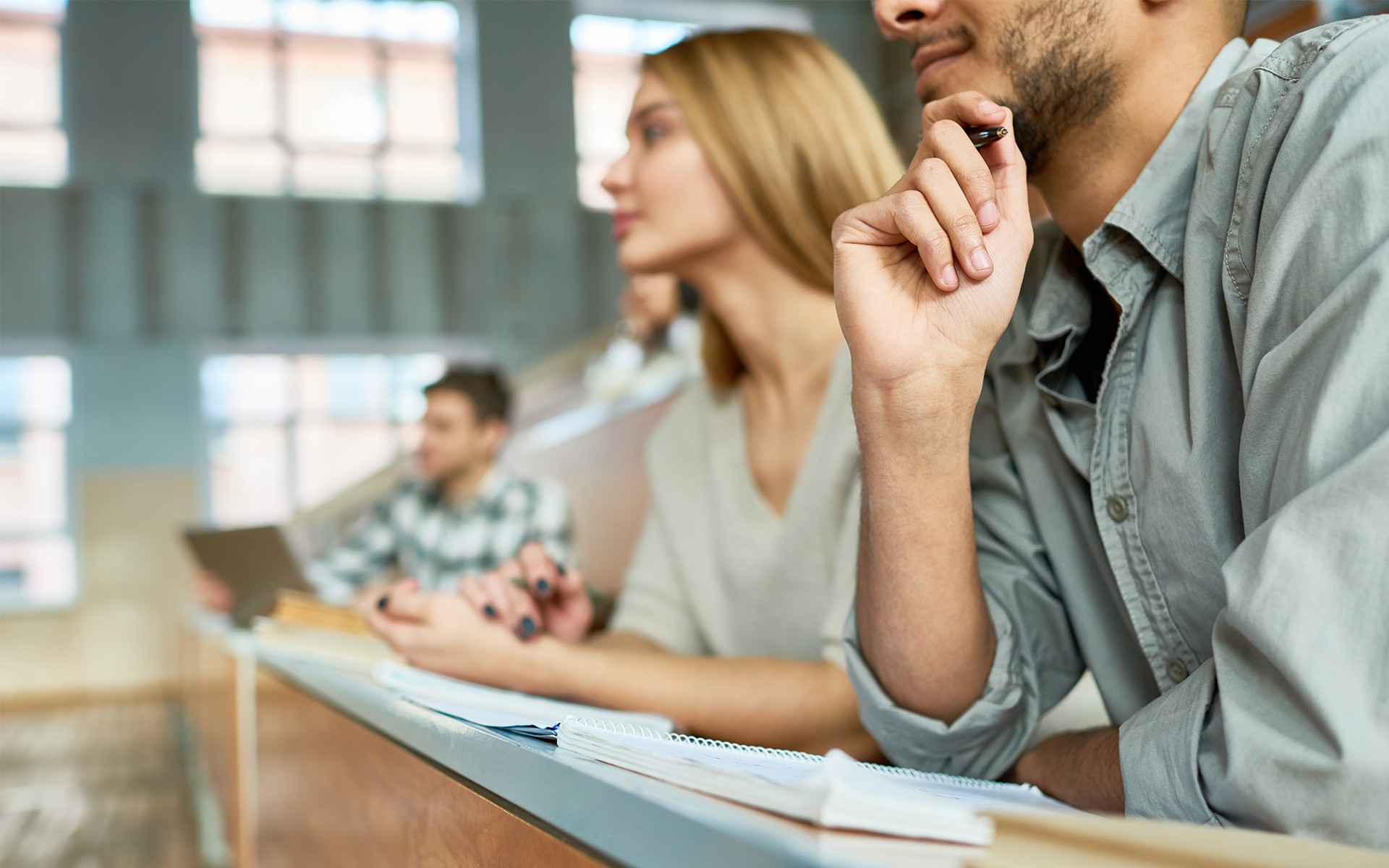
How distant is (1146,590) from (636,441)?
84.7 inches

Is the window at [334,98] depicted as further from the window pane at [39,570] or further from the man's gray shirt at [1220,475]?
the man's gray shirt at [1220,475]

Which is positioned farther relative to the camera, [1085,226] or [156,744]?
[156,744]

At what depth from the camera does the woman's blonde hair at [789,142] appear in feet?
4.36

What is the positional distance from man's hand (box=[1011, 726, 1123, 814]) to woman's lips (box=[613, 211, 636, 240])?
86 centimetres

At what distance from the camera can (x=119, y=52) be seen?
816 cm

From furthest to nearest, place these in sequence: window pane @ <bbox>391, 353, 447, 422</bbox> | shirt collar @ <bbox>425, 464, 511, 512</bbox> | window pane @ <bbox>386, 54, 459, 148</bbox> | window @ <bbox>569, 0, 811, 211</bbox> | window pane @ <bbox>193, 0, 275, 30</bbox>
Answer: window @ <bbox>569, 0, 811, 211</bbox>, window pane @ <bbox>386, 54, 459, 148</bbox>, window pane @ <bbox>391, 353, 447, 422</bbox>, window pane @ <bbox>193, 0, 275, 30</bbox>, shirt collar @ <bbox>425, 464, 511, 512</bbox>

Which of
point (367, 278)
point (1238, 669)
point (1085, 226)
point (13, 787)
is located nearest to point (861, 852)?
point (1238, 669)

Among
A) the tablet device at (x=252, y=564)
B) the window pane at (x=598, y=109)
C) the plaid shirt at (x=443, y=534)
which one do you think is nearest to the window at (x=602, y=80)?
the window pane at (x=598, y=109)

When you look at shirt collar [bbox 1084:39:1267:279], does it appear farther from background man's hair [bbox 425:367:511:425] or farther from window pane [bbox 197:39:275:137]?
window pane [bbox 197:39:275:137]

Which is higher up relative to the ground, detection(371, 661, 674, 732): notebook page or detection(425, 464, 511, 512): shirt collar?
detection(425, 464, 511, 512): shirt collar

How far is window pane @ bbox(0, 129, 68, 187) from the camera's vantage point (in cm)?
804

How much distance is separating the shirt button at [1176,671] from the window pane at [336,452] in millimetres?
8497

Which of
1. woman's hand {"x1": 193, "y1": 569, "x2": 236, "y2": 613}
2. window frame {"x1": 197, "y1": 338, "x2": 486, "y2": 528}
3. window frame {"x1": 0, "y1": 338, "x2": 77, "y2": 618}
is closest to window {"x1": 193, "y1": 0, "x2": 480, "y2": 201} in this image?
window frame {"x1": 197, "y1": 338, "x2": 486, "y2": 528}

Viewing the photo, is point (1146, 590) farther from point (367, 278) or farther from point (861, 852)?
point (367, 278)
